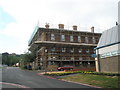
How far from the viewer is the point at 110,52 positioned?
1898 centimetres

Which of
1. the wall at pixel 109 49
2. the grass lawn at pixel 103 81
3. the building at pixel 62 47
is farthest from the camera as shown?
the building at pixel 62 47

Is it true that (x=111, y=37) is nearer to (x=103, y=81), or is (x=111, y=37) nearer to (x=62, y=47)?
(x=103, y=81)

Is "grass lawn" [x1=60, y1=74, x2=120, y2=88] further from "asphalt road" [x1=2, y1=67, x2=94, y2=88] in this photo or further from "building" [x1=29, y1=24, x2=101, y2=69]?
"building" [x1=29, y1=24, x2=101, y2=69]

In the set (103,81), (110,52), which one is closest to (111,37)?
(110,52)

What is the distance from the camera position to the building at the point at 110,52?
58.5 ft

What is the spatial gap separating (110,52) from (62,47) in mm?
23608

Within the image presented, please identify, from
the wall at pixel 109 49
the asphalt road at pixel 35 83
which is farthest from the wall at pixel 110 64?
the asphalt road at pixel 35 83

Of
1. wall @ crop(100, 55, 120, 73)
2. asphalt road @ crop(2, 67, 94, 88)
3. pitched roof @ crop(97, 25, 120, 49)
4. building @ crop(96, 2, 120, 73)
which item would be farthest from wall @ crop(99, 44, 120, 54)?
asphalt road @ crop(2, 67, 94, 88)

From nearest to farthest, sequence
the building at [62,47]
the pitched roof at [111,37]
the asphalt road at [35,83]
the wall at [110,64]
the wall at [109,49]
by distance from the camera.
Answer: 1. the asphalt road at [35,83]
2. the wall at [110,64]
3. the wall at [109,49]
4. the pitched roof at [111,37]
5. the building at [62,47]

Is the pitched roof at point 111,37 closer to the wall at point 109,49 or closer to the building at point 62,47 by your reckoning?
the wall at point 109,49

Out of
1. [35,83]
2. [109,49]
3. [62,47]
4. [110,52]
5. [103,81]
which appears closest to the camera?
[103,81]

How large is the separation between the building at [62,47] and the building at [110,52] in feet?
62.0

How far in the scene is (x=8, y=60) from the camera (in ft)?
341

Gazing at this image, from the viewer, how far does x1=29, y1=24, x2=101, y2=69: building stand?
129 feet
